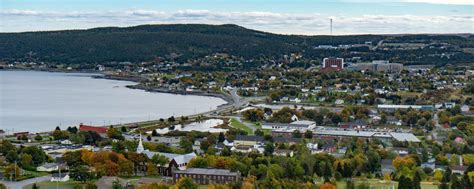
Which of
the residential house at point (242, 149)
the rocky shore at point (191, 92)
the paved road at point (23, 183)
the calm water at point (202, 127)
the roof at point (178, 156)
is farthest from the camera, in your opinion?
the rocky shore at point (191, 92)

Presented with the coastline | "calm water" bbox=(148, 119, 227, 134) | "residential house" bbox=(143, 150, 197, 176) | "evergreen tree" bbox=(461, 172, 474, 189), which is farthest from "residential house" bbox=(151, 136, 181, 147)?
the coastline

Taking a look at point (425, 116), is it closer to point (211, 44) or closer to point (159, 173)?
point (159, 173)

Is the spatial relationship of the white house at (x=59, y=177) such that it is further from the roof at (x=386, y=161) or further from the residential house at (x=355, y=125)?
the residential house at (x=355, y=125)

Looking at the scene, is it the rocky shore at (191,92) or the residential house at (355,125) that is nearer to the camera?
the residential house at (355,125)

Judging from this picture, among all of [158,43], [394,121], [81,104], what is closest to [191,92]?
[81,104]

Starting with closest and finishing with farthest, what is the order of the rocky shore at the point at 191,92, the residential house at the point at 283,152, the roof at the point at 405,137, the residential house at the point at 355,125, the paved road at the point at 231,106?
the residential house at the point at 283,152 → the roof at the point at 405,137 → the residential house at the point at 355,125 → the paved road at the point at 231,106 → the rocky shore at the point at 191,92

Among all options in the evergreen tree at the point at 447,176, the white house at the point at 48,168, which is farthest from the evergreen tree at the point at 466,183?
the white house at the point at 48,168

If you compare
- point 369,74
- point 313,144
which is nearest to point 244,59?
point 369,74
